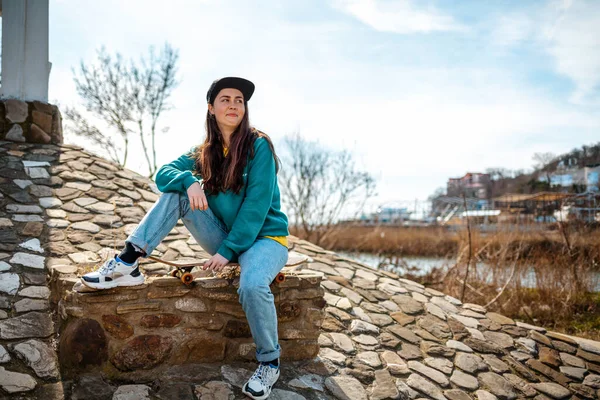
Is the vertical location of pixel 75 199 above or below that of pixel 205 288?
above

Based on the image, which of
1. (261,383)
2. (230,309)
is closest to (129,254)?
(230,309)

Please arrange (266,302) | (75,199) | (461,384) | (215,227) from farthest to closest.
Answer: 1. (75,199)
2. (461,384)
3. (215,227)
4. (266,302)

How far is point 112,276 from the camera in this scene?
7.80 ft

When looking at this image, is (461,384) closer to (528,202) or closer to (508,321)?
(508,321)

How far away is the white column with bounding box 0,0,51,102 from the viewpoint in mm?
5863

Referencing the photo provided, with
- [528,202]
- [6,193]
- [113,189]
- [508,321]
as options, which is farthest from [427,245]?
[6,193]

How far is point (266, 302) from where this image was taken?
2.29 meters

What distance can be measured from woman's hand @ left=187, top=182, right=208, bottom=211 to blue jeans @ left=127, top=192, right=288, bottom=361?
98 millimetres

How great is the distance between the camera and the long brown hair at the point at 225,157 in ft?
8.30

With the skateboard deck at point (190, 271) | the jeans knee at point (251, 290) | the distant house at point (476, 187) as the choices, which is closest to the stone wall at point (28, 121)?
the skateboard deck at point (190, 271)

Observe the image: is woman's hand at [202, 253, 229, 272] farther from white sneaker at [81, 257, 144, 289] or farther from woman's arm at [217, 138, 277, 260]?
white sneaker at [81, 257, 144, 289]

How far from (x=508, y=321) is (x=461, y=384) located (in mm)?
1337

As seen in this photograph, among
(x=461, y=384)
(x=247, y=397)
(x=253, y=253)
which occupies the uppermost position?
(x=253, y=253)

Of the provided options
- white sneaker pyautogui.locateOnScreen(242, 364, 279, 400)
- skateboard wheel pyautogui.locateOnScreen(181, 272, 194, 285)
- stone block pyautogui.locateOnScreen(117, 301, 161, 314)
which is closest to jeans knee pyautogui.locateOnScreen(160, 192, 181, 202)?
skateboard wheel pyautogui.locateOnScreen(181, 272, 194, 285)
